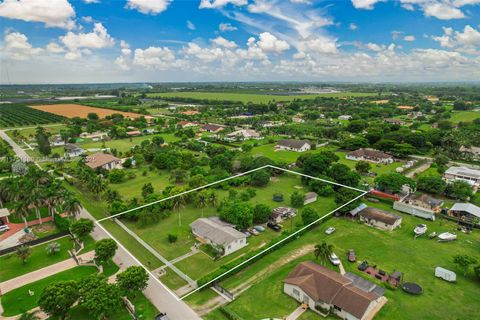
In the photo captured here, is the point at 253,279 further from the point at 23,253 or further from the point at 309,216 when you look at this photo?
the point at 23,253

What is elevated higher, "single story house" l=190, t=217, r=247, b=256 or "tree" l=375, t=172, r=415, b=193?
"single story house" l=190, t=217, r=247, b=256

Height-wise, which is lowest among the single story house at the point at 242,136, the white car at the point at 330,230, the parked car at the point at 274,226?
the white car at the point at 330,230

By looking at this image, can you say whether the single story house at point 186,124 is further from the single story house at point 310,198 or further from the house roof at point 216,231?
the house roof at point 216,231

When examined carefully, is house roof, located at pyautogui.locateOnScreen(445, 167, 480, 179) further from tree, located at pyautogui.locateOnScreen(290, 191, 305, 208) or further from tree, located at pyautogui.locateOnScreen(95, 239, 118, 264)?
tree, located at pyautogui.locateOnScreen(95, 239, 118, 264)

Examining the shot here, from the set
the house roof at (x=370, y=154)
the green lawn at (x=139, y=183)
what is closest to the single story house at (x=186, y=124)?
the green lawn at (x=139, y=183)

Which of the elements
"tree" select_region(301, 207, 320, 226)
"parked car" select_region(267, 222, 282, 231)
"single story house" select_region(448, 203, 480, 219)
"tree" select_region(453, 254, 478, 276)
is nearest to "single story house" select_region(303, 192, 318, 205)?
"tree" select_region(301, 207, 320, 226)
